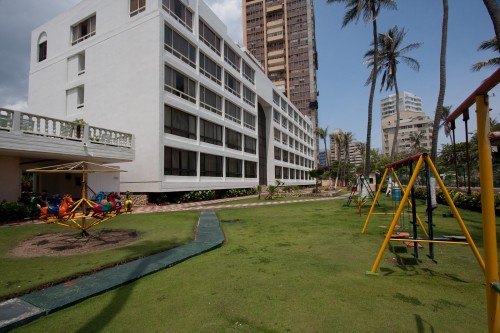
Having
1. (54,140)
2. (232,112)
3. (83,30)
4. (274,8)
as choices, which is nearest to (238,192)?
(232,112)

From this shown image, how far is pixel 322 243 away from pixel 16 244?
27.2 feet

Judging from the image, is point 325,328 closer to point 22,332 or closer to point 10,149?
point 22,332

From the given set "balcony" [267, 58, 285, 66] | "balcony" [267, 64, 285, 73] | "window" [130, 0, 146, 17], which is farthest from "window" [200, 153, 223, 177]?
"balcony" [267, 58, 285, 66]

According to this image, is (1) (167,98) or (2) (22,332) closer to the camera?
(2) (22,332)

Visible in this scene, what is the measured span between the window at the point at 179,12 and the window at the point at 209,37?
1.59 meters

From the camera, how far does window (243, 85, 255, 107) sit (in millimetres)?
35312

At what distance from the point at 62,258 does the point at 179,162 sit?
1647 cm

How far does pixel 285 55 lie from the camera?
8888 centimetres

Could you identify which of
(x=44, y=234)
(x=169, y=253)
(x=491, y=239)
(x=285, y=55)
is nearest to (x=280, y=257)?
(x=169, y=253)

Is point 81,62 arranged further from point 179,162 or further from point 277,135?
point 277,135

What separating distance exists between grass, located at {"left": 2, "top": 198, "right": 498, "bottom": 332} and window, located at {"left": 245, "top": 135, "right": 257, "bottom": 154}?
2847 centimetres

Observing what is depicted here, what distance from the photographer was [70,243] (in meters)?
7.84

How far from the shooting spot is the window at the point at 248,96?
116 feet

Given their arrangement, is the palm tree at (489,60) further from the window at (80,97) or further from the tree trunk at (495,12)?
the window at (80,97)
